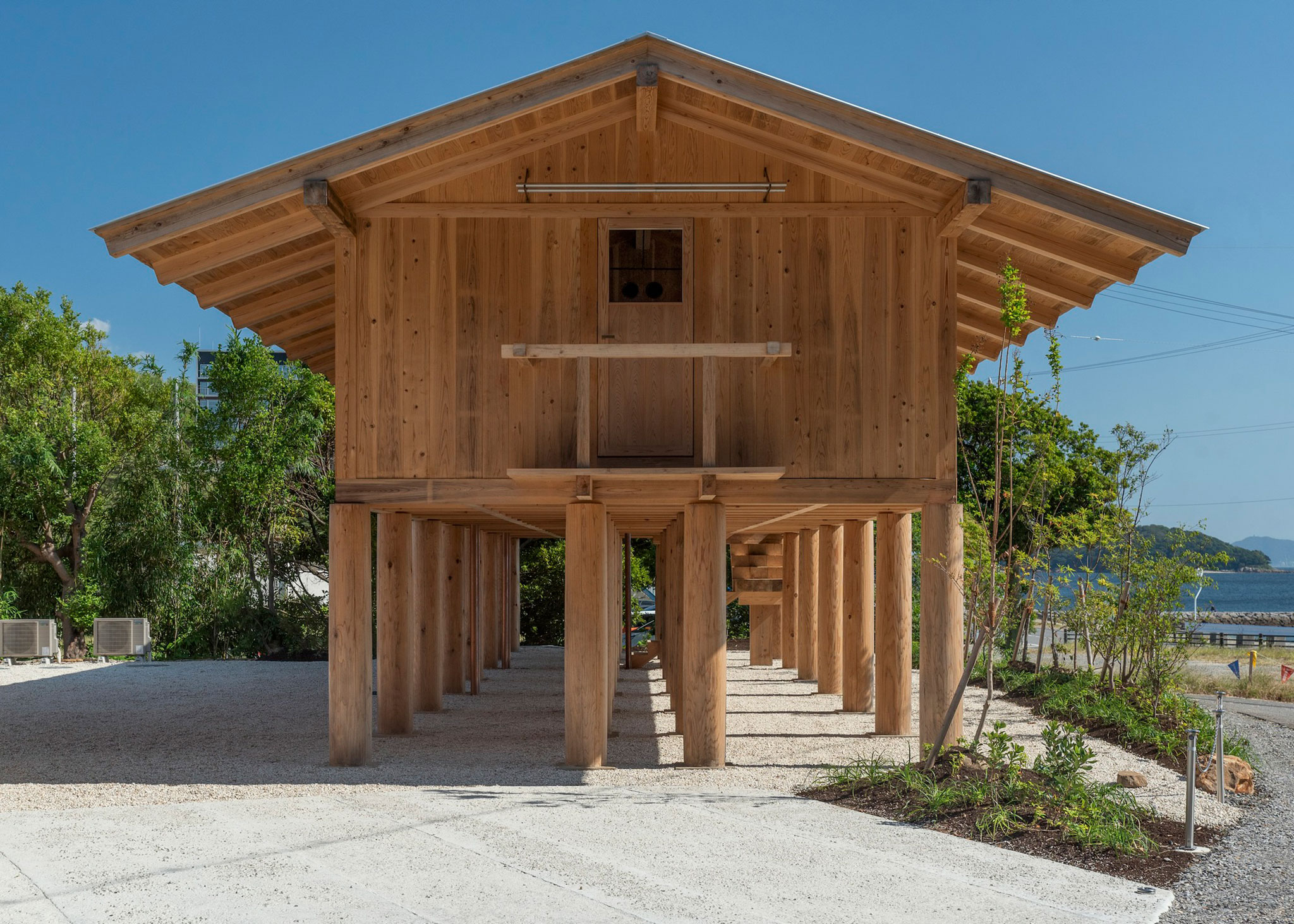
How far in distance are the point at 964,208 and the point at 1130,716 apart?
6.73 m

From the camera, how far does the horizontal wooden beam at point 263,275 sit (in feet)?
39.8

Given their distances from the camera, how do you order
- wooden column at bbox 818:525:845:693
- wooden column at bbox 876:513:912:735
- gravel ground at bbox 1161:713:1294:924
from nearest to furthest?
gravel ground at bbox 1161:713:1294:924, wooden column at bbox 876:513:912:735, wooden column at bbox 818:525:845:693

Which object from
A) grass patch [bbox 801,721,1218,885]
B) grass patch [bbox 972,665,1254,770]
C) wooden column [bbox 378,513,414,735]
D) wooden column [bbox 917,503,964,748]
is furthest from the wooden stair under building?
grass patch [bbox 801,721,1218,885]

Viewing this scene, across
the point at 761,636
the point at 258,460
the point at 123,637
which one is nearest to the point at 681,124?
the point at 761,636

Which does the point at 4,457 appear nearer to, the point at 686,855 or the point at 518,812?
the point at 518,812

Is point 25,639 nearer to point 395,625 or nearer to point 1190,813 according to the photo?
point 395,625

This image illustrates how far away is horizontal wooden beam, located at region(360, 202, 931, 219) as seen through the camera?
11.0 meters

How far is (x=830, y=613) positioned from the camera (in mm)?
17594

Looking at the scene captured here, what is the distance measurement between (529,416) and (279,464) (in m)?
18.5

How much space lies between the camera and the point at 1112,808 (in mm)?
8211

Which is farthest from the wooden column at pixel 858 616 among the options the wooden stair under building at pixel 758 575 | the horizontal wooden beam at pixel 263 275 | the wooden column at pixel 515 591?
the wooden column at pixel 515 591

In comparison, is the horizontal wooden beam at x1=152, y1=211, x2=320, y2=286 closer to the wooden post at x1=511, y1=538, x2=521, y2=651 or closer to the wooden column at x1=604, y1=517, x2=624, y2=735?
the wooden column at x1=604, y1=517, x2=624, y2=735

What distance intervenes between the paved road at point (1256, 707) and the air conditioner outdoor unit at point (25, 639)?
73.8 ft

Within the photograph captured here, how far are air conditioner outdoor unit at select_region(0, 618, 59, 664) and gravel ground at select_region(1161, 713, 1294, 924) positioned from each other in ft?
77.7
